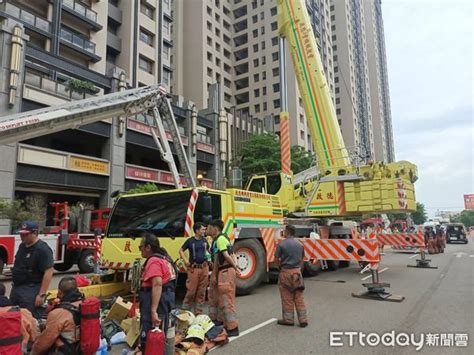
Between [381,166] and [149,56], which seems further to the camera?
[149,56]

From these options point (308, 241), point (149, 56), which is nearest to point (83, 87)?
A: point (149, 56)

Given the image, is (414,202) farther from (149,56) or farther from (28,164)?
(149,56)

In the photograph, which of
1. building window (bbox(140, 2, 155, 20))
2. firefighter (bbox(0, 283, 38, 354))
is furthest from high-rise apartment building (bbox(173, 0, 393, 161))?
firefighter (bbox(0, 283, 38, 354))

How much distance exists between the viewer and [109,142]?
938 inches

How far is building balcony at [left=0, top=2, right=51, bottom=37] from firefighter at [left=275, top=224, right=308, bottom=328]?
2422 centimetres

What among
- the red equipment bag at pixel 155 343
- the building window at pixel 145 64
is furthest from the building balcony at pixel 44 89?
the red equipment bag at pixel 155 343

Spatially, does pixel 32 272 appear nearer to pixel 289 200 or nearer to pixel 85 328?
pixel 85 328

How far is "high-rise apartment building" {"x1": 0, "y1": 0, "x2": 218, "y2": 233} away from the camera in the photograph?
64.1ft

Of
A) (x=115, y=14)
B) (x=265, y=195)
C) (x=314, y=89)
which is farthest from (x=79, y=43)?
(x=265, y=195)

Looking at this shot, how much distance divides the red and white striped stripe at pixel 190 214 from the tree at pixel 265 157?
1889 centimetres

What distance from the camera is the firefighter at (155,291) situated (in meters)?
3.97

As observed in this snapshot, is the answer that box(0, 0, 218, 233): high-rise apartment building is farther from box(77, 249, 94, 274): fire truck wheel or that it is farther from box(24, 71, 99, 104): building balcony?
box(77, 249, 94, 274): fire truck wheel

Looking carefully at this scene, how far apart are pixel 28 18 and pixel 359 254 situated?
26.0m

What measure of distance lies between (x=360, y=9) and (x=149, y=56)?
85850 millimetres
